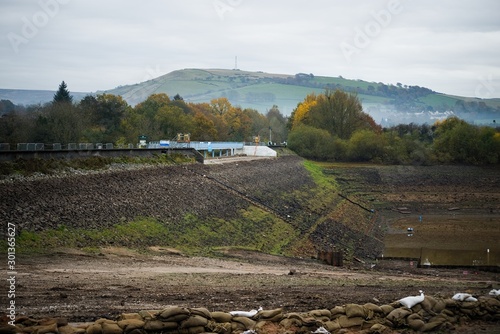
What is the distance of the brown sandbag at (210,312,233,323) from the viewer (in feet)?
47.2

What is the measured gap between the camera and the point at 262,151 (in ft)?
302

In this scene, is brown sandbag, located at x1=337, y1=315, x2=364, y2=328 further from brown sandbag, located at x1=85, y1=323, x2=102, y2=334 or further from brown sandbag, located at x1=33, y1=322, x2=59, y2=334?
brown sandbag, located at x1=33, y1=322, x2=59, y2=334

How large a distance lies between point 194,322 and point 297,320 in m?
2.19

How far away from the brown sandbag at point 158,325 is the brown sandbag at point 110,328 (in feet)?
1.77

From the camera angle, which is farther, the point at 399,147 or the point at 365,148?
the point at 399,147

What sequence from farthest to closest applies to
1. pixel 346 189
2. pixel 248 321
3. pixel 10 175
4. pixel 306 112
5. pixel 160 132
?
pixel 306 112
pixel 160 132
pixel 346 189
pixel 10 175
pixel 248 321

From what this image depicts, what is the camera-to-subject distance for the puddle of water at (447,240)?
4392cm

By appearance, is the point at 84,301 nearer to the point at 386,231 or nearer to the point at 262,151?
the point at 386,231

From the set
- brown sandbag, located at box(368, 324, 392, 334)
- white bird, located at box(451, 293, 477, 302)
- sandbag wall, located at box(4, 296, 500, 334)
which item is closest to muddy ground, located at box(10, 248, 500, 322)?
white bird, located at box(451, 293, 477, 302)

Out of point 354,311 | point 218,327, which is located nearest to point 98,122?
point 354,311

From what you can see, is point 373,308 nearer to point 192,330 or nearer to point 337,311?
point 337,311

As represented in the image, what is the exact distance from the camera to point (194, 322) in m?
13.9

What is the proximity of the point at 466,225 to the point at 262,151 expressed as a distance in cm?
3626

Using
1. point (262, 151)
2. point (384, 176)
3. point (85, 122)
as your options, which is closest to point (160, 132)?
point (262, 151)
